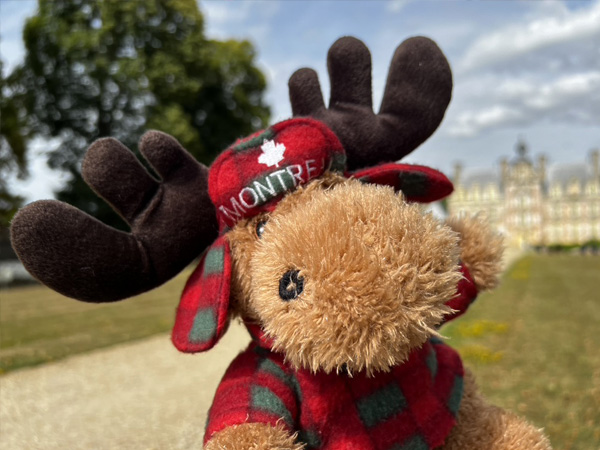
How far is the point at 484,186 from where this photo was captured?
64062mm

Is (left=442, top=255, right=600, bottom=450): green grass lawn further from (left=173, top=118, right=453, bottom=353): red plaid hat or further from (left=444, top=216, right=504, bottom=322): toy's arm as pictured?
(left=173, top=118, right=453, bottom=353): red plaid hat

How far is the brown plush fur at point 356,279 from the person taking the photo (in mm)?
1337

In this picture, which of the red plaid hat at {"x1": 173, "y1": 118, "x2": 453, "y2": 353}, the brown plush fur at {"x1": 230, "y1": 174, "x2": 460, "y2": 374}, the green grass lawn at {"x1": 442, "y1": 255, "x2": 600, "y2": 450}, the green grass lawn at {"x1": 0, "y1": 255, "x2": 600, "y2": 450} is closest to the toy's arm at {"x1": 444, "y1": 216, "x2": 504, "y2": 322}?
the brown plush fur at {"x1": 230, "y1": 174, "x2": 460, "y2": 374}

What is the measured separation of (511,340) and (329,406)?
223 inches

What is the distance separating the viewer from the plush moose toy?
4.50 feet

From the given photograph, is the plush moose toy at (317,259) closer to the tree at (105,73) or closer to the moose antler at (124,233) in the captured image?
the moose antler at (124,233)

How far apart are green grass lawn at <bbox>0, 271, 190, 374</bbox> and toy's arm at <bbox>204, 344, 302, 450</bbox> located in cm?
285

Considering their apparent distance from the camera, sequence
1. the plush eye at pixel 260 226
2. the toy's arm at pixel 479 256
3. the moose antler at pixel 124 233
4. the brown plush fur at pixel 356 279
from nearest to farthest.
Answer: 1. the brown plush fur at pixel 356 279
2. the moose antler at pixel 124 233
3. the plush eye at pixel 260 226
4. the toy's arm at pixel 479 256

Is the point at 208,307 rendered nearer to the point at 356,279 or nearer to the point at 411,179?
the point at 356,279

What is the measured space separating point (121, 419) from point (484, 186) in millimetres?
65107

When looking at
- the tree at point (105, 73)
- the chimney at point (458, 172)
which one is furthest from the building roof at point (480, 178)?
the tree at point (105, 73)

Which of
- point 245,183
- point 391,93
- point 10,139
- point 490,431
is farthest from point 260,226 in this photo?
point 10,139

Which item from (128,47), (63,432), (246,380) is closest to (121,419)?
(63,432)

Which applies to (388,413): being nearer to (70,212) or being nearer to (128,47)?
(70,212)
